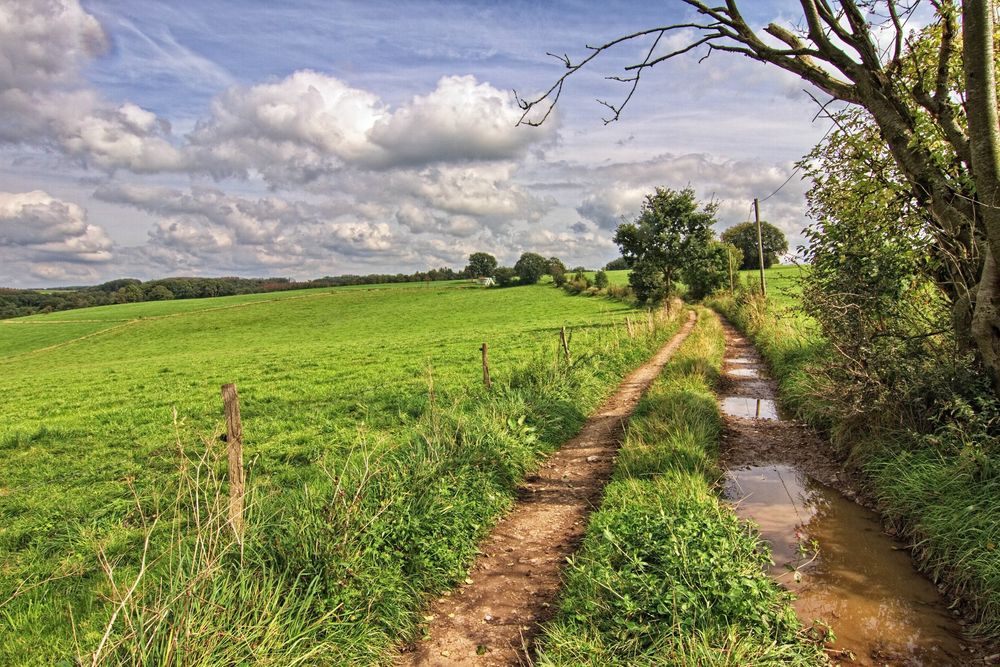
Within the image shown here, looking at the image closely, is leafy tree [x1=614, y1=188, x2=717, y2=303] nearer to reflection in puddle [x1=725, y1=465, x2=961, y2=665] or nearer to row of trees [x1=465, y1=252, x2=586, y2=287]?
reflection in puddle [x1=725, y1=465, x2=961, y2=665]

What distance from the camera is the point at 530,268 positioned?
91500 millimetres

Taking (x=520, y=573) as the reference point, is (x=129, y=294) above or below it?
above

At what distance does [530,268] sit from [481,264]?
21.2 metres

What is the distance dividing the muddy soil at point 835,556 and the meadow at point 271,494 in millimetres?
3086

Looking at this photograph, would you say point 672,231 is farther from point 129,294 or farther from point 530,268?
point 129,294

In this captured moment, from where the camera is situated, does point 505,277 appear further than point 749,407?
Yes

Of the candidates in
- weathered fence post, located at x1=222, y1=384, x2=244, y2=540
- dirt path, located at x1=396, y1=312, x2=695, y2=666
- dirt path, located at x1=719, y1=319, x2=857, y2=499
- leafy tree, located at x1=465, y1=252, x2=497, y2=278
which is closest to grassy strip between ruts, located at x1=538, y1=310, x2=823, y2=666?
dirt path, located at x1=396, y1=312, x2=695, y2=666

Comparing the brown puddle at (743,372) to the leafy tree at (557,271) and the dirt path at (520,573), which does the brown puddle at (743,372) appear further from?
the leafy tree at (557,271)

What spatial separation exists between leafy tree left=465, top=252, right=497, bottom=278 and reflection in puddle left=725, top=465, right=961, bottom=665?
339 ft

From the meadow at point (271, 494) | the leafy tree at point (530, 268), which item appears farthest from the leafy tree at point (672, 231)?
the leafy tree at point (530, 268)

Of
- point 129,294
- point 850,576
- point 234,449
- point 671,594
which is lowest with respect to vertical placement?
point 850,576

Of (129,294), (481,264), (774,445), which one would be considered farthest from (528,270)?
(774,445)

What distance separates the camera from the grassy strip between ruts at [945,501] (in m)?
4.39

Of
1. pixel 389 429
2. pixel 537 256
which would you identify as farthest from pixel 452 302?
pixel 389 429
